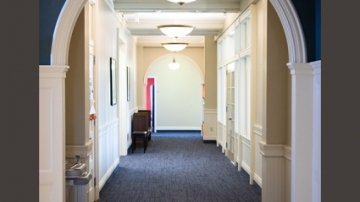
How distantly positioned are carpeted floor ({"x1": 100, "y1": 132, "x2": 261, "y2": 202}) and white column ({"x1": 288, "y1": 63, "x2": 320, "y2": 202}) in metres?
2.18

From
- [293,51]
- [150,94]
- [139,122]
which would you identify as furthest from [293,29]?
[150,94]

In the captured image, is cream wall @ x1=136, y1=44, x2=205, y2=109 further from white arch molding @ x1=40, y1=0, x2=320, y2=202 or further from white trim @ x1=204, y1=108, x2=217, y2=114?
white arch molding @ x1=40, y1=0, x2=320, y2=202

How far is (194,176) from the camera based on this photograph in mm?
7945

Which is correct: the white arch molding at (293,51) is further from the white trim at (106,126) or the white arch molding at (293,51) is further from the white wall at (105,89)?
the white trim at (106,126)

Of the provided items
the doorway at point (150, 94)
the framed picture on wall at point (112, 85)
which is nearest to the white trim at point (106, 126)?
the framed picture on wall at point (112, 85)

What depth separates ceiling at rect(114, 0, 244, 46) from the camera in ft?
26.1

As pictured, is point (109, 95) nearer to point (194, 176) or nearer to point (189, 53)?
point (194, 176)

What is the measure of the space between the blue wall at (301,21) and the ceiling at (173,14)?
162 inches

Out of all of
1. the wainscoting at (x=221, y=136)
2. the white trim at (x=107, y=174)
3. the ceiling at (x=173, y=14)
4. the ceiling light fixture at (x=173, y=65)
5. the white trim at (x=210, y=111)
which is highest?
the ceiling at (x=173, y=14)

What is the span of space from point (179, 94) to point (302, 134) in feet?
41.7

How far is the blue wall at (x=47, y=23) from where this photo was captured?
3873mm

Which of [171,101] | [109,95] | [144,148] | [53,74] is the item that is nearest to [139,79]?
[171,101]

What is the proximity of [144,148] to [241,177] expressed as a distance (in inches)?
152

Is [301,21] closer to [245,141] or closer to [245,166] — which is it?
[245,141]
